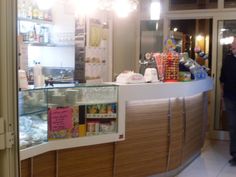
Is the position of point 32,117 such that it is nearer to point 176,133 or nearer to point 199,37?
point 176,133

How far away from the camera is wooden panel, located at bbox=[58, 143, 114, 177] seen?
3453 millimetres

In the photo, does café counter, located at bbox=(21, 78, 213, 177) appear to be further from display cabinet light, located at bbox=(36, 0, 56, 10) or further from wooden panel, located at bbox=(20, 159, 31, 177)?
display cabinet light, located at bbox=(36, 0, 56, 10)

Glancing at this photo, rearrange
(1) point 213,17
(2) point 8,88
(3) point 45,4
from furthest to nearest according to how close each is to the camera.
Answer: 1. (1) point 213,17
2. (3) point 45,4
3. (2) point 8,88

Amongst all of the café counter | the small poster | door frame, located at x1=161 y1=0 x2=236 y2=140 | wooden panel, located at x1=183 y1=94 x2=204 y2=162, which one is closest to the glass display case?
the small poster

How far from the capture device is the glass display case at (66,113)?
10.2 feet

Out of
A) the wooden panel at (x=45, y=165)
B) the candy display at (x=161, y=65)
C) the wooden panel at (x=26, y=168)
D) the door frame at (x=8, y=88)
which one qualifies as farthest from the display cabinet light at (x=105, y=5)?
the door frame at (x=8, y=88)

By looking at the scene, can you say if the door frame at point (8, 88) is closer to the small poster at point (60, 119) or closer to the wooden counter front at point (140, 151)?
the wooden counter front at point (140, 151)

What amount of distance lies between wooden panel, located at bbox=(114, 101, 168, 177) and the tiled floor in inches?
22.0

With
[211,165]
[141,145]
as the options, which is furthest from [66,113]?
[211,165]

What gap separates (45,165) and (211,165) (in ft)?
8.74

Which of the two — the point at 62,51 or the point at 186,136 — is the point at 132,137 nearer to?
the point at 186,136

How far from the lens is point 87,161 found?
142 inches

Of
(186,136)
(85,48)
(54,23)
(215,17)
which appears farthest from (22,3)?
(215,17)

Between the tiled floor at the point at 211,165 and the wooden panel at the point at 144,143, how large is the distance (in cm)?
56
